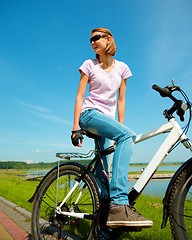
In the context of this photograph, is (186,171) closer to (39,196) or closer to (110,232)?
(110,232)

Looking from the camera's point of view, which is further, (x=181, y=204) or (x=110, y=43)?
(x=110, y=43)

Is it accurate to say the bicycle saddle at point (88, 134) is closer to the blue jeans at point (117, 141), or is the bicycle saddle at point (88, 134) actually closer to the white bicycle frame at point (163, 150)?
the blue jeans at point (117, 141)

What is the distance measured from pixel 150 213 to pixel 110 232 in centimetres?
187

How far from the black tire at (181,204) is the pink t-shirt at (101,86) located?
38.6 inches

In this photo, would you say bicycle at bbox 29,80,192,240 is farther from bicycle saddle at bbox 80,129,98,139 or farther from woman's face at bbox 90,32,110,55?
woman's face at bbox 90,32,110,55

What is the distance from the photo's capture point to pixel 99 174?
2240 mm

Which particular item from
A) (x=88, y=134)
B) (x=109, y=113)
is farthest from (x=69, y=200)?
(x=109, y=113)

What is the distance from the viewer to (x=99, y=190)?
6.35 ft

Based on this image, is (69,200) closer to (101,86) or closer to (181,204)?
(181,204)

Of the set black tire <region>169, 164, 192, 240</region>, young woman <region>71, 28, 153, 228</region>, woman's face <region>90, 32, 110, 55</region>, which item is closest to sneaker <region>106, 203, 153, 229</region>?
young woman <region>71, 28, 153, 228</region>

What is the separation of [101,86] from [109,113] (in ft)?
1.09

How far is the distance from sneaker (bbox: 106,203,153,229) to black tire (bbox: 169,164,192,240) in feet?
0.81

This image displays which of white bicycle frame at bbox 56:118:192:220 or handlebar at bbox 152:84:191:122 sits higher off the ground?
handlebar at bbox 152:84:191:122

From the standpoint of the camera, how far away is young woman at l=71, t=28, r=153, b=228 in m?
1.64
